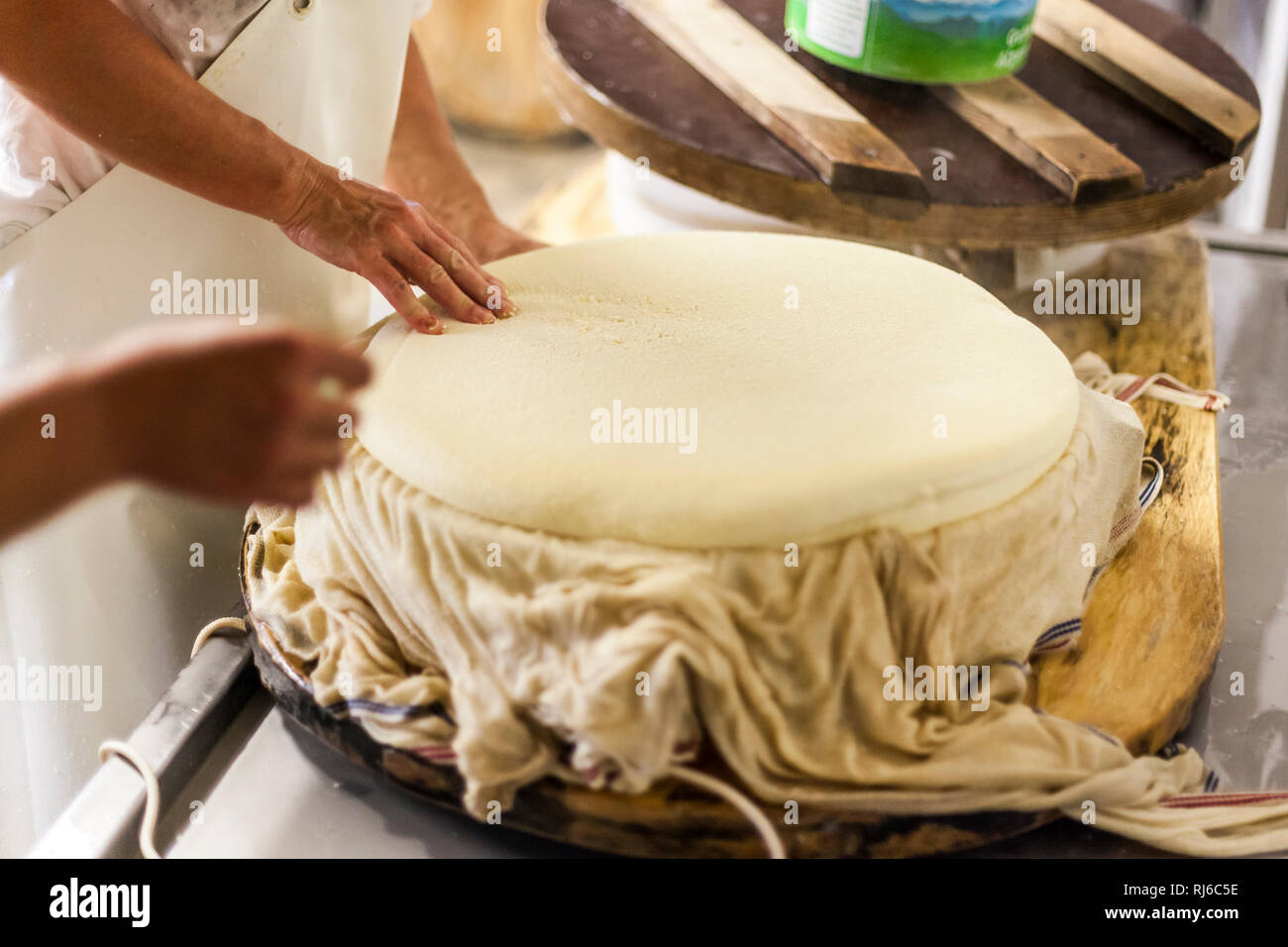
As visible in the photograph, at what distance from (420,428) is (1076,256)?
0.94 meters

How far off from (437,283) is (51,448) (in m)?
0.46

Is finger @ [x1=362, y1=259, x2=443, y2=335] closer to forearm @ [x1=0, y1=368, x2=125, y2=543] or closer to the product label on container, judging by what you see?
forearm @ [x1=0, y1=368, x2=125, y2=543]

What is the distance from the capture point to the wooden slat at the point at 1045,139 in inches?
46.7

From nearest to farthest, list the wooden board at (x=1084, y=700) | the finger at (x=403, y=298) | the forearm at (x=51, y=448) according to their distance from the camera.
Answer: the forearm at (x=51, y=448) < the wooden board at (x=1084, y=700) < the finger at (x=403, y=298)

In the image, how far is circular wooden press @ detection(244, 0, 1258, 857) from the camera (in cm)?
77

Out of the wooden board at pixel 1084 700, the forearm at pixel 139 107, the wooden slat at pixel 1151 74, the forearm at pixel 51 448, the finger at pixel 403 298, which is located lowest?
the wooden board at pixel 1084 700

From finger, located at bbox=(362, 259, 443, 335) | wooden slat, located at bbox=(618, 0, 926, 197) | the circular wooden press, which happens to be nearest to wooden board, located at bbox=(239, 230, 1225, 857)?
the circular wooden press

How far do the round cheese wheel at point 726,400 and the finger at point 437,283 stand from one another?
2 cm

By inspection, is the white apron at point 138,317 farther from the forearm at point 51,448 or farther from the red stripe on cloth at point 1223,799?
the red stripe on cloth at point 1223,799

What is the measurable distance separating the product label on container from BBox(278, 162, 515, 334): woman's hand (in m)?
0.60

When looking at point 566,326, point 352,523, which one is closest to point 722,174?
point 566,326

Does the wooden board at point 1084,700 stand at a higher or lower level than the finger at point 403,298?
lower

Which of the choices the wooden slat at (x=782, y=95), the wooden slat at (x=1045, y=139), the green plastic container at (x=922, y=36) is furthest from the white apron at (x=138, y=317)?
the wooden slat at (x=1045, y=139)

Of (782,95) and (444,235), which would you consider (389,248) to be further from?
(782,95)
